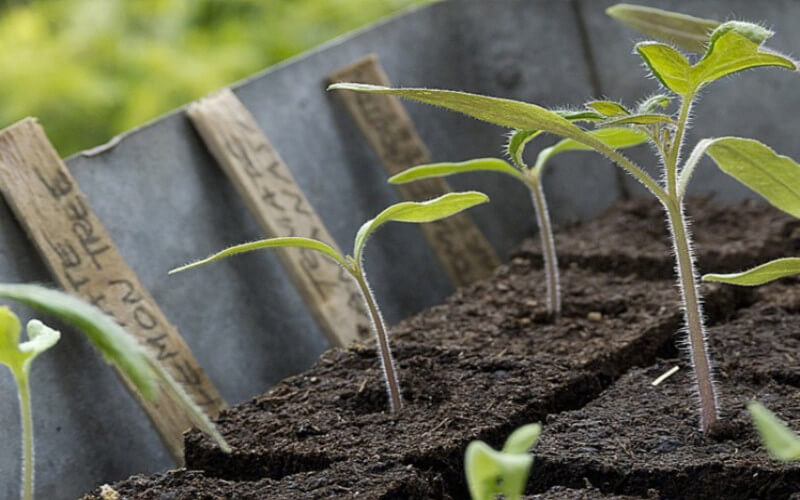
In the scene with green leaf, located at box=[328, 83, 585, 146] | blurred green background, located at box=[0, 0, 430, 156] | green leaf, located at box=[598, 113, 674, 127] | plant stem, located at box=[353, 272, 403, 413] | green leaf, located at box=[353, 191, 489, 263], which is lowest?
plant stem, located at box=[353, 272, 403, 413]

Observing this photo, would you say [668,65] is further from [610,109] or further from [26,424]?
[26,424]

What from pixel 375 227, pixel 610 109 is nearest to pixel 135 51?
pixel 375 227

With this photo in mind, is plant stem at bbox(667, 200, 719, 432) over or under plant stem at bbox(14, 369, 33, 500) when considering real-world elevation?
under

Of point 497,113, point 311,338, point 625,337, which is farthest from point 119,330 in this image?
point 311,338

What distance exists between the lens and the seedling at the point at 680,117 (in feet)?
3.65

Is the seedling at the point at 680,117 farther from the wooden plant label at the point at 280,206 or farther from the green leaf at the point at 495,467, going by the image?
the wooden plant label at the point at 280,206

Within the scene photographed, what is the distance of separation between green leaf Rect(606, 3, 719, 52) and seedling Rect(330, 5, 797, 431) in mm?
476

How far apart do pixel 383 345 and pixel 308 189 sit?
0.73 m

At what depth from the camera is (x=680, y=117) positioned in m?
1.22

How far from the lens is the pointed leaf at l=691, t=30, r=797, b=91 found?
1090mm

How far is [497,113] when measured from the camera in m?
1.19

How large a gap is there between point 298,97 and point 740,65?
1.17m

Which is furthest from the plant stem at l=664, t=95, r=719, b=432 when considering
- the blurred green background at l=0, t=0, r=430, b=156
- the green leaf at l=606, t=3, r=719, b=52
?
the blurred green background at l=0, t=0, r=430, b=156

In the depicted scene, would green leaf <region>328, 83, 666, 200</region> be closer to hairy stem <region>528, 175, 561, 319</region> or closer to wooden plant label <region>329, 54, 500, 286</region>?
hairy stem <region>528, 175, 561, 319</region>
